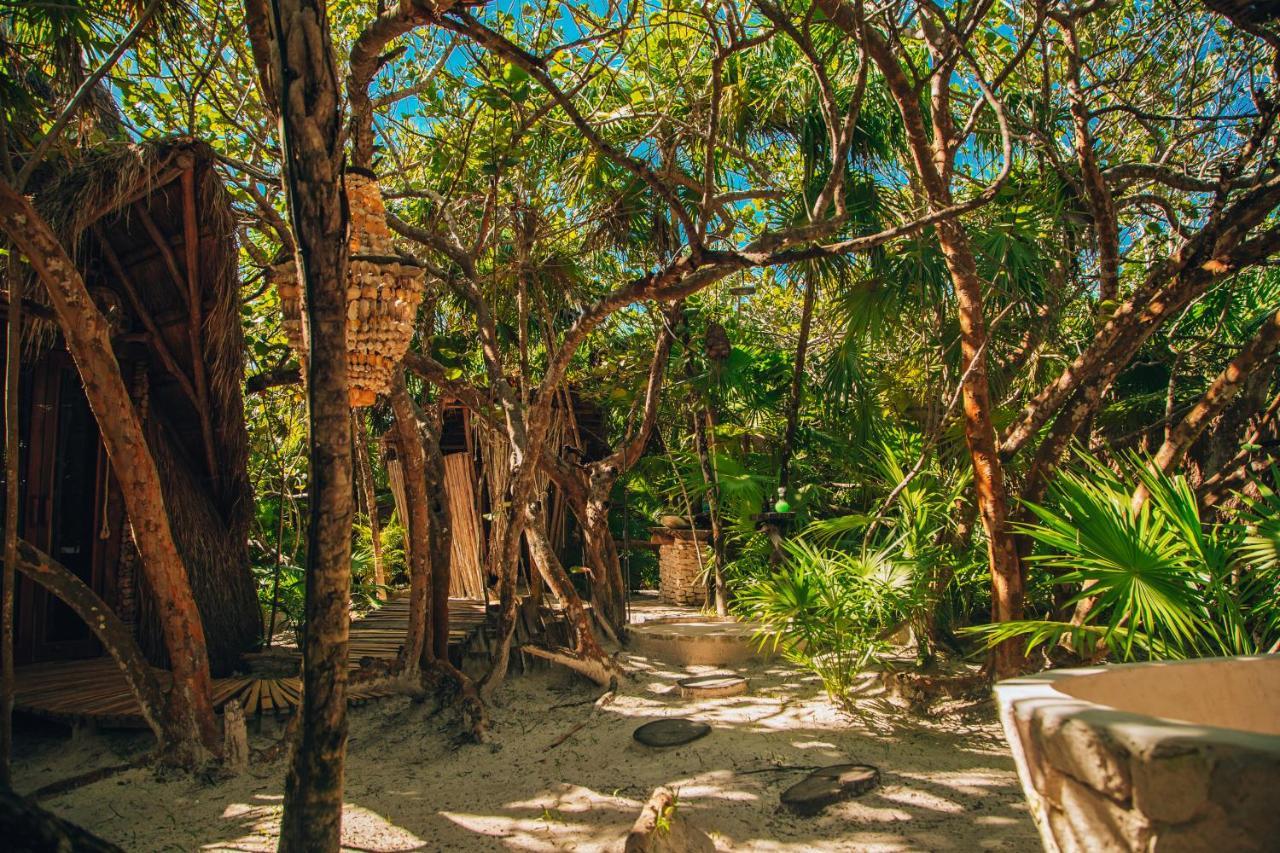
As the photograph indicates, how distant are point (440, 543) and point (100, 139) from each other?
11.9ft

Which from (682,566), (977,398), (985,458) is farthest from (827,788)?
(682,566)

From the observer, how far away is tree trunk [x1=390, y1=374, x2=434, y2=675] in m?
5.21

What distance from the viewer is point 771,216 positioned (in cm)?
732

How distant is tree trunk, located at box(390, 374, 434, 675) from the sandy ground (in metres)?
0.39

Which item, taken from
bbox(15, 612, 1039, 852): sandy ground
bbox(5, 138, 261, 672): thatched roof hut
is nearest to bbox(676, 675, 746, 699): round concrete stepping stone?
bbox(15, 612, 1039, 852): sandy ground

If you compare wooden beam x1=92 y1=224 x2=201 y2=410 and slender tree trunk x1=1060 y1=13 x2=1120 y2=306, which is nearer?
slender tree trunk x1=1060 y1=13 x2=1120 y2=306

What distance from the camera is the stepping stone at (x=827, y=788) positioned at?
3.90m

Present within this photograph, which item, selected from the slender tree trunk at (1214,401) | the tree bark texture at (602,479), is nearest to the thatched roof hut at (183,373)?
the tree bark texture at (602,479)

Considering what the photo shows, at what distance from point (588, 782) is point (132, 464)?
274 cm

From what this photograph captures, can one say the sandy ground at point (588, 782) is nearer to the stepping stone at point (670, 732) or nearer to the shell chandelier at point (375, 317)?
the stepping stone at point (670, 732)

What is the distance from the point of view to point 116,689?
17.2ft

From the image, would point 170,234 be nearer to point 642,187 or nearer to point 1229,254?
point 642,187

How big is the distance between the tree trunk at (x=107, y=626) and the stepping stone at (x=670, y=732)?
8.14 feet

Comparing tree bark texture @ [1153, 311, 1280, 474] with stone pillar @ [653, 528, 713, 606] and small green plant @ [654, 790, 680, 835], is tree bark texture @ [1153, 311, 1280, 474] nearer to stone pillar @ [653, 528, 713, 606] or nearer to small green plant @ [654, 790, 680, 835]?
small green plant @ [654, 790, 680, 835]
